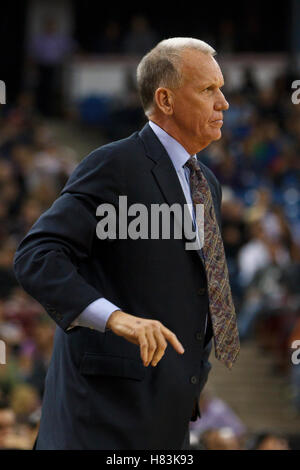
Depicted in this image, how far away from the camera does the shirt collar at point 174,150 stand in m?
2.16

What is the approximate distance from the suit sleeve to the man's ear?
201 millimetres

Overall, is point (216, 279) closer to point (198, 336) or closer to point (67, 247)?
point (198, 336)

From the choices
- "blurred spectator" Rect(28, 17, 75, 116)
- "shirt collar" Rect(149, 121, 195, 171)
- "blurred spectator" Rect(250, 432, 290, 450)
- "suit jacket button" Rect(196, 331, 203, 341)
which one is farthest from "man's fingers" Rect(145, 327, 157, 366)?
"blurred spectator" Rect(28, 17, 75, 116)

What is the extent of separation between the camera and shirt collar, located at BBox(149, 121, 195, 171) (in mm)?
2164

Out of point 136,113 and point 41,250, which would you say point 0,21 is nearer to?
point 136,113

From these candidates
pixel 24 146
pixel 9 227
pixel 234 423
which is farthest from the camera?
pixel 24 146

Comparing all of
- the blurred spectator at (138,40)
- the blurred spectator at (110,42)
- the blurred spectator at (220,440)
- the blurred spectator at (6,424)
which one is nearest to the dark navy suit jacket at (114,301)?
the blurred spectator at (6,424)

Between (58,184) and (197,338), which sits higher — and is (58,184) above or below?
above

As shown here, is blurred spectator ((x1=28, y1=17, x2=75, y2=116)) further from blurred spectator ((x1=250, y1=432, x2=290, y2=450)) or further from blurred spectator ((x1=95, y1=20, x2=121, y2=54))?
Answer: blurred spectator ((x1=250, y1=432, x2=290, y2=450))

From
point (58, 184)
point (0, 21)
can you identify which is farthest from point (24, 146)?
point (0, 21)

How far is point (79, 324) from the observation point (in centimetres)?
195

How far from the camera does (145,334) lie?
182cm

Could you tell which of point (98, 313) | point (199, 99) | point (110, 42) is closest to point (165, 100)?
point (199, 99)
